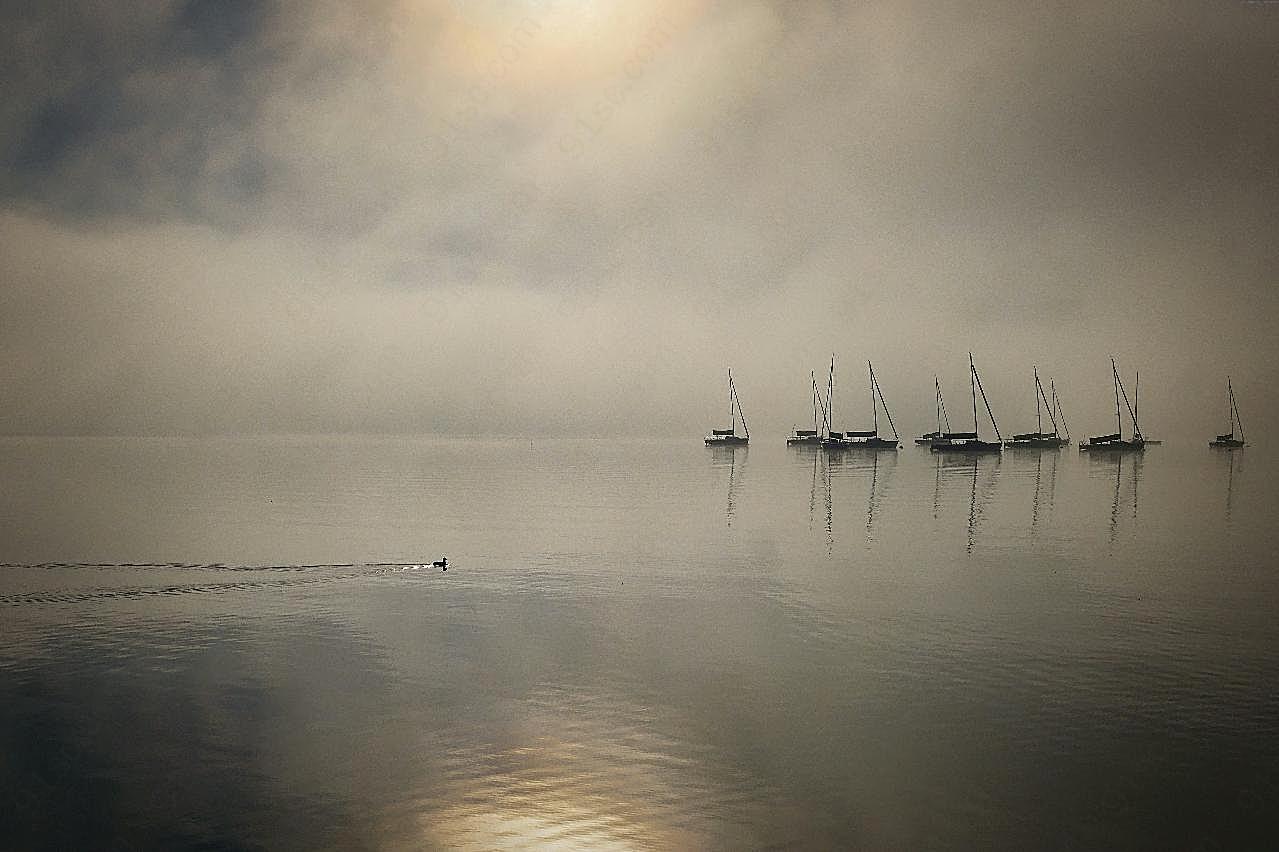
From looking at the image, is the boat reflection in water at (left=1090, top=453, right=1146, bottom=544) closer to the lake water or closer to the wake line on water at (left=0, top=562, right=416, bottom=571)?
the lake water

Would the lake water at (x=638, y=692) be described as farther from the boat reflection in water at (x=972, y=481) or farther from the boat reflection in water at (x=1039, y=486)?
the boat reflection in water at (x=1039, y=486)

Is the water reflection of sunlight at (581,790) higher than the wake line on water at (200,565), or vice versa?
the wake line on water at (200,565)

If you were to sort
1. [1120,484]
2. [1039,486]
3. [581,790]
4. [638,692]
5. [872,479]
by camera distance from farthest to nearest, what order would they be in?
1. [872,479]
2. [1120,484]
3. [1039,486]
4. [638,692]
5. [581,790]

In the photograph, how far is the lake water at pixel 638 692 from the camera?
18219mm

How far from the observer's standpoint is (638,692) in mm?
26688

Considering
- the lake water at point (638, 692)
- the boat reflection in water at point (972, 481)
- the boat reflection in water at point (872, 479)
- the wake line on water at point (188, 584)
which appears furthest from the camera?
the boat reflection in water at point (872, 479)

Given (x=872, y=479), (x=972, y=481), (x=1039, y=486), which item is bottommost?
(x=1039, y=486)

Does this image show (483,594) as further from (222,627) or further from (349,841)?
(349,841)

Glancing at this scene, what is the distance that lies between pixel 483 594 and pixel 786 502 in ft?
179

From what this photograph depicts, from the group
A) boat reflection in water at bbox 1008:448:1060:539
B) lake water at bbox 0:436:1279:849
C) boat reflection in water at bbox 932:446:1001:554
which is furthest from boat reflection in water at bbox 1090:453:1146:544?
lake water at bbox 0:436:1279:849

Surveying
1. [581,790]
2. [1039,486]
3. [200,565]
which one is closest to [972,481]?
[1039,486]

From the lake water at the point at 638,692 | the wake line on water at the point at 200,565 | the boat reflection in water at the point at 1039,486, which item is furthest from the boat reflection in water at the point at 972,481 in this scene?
the wake line on water at the point at 200,565

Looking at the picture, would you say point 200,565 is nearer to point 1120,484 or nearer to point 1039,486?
point 1039,486

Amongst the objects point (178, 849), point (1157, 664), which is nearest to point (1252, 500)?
point (1157, 664)
